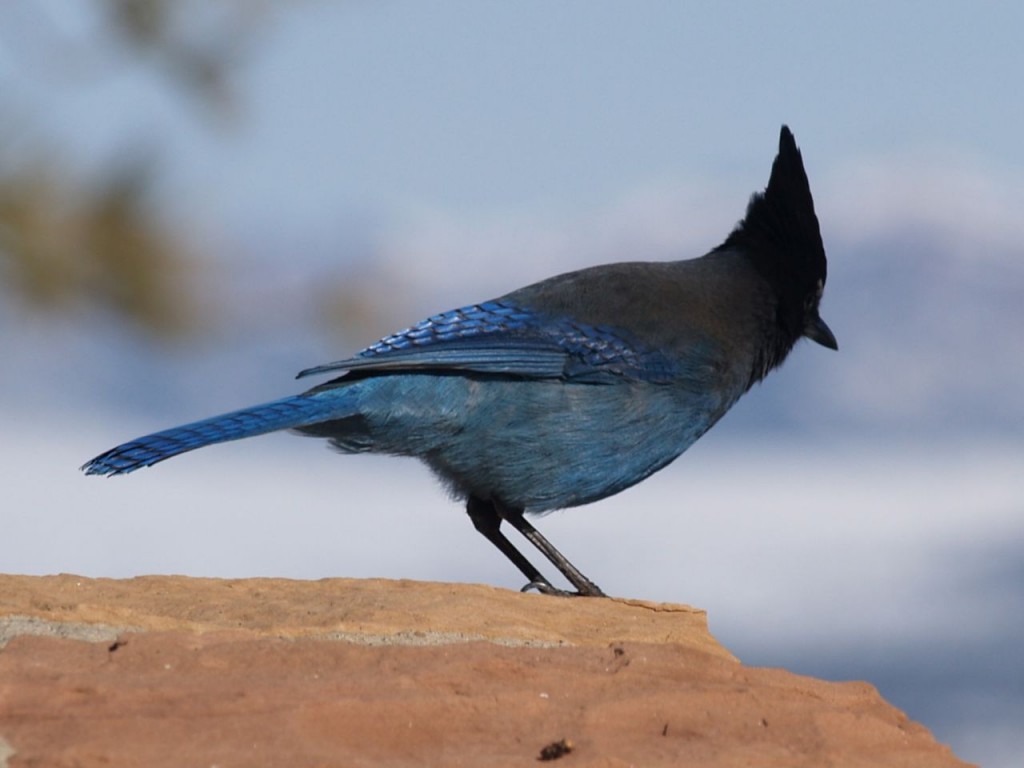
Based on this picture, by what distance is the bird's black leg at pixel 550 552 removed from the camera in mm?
4732

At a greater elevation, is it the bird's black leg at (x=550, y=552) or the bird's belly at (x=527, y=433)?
the bird's belly at (x=527, y=433)

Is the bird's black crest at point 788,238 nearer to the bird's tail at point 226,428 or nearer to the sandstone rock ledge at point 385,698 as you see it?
the bird's tail at point 226,428

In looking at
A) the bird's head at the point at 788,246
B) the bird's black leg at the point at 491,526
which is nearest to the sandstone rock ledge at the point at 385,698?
the bird's black leg at the point at 491,526

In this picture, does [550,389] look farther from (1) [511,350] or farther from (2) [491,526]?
(2) [491,526]

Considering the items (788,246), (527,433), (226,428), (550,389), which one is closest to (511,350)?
(550,389)

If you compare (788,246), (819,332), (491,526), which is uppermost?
(788,246)

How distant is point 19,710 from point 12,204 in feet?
16.5

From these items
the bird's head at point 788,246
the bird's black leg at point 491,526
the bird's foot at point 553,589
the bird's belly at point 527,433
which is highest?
the bird's head at point 788,246

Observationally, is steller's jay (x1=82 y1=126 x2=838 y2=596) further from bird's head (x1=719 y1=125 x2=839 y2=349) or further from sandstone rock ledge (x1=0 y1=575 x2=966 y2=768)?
sandstone rock ledge (x1=0 y1=575 x2=966 y2=768)

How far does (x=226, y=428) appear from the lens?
415cm

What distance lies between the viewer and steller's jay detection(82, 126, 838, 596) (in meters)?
4.57

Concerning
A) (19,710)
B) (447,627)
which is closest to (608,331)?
(447,627)

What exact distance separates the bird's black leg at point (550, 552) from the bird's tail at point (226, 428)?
68cm

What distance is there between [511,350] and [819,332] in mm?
1411
